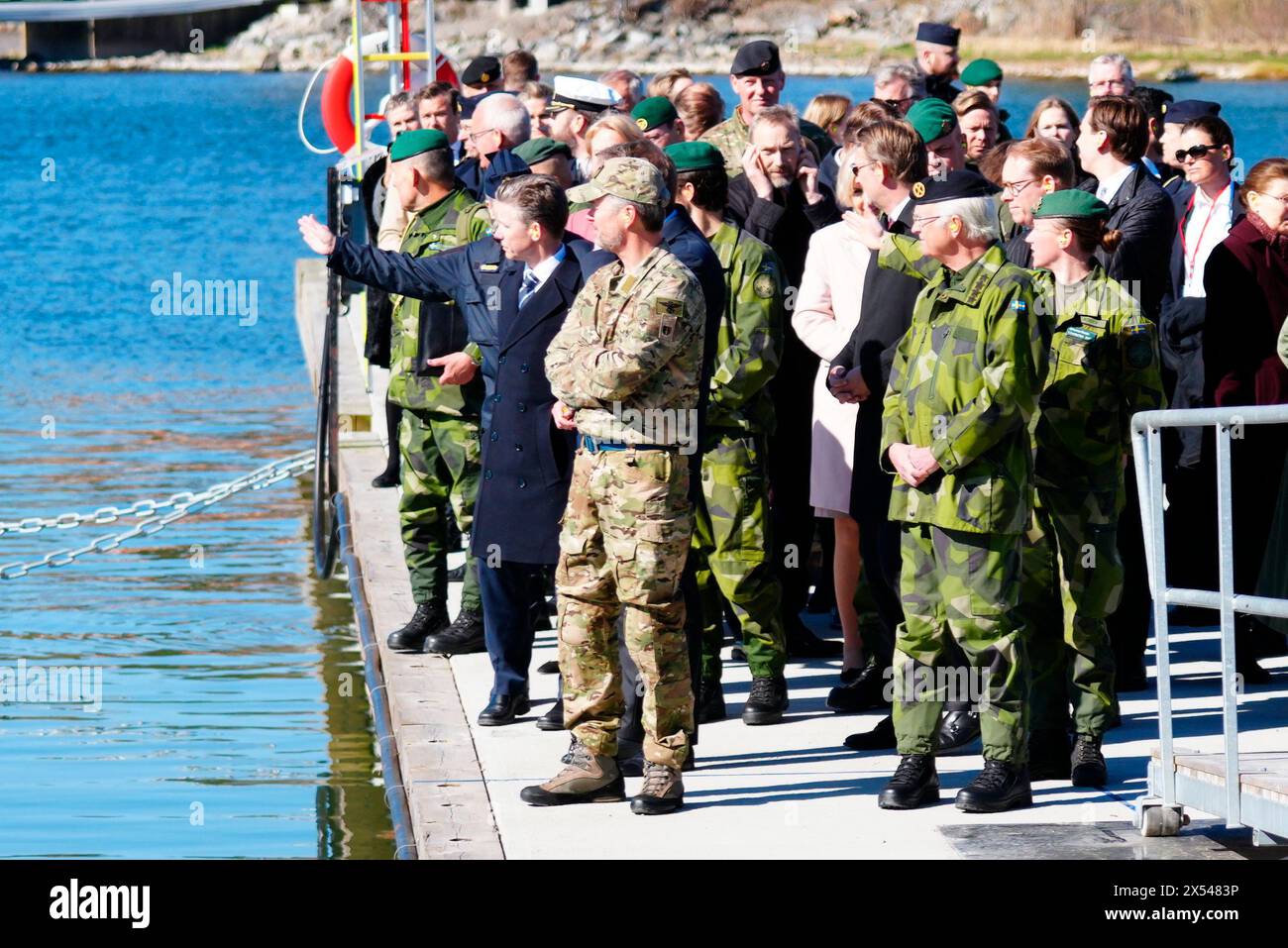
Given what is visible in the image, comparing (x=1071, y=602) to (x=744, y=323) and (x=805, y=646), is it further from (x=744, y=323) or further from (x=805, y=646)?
(x=805, y=646)

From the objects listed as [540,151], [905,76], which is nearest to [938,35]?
[905,76]

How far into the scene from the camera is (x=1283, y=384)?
769 centimetres

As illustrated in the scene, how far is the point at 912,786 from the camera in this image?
624cm

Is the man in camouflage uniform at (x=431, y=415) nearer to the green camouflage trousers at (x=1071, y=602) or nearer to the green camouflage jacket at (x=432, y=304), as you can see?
the green camouflage jacket at (x=432, y=304)

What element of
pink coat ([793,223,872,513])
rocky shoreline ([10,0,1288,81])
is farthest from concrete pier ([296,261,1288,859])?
rocky shoreline ([10,0,1288,81])

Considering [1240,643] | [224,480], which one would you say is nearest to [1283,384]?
[1240,643]

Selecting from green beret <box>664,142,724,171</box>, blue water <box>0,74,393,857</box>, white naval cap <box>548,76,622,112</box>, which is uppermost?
white naval cap <box>548,76,622,112</box>

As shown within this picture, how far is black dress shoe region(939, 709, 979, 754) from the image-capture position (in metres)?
7.00

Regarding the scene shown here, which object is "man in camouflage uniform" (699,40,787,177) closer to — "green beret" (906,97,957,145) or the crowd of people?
the crowd of people

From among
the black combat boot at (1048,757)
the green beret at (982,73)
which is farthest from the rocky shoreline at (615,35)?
the black combat boot at (1048,757)

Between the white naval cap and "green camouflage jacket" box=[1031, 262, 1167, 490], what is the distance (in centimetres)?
345

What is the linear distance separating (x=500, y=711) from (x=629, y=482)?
1.52 m
